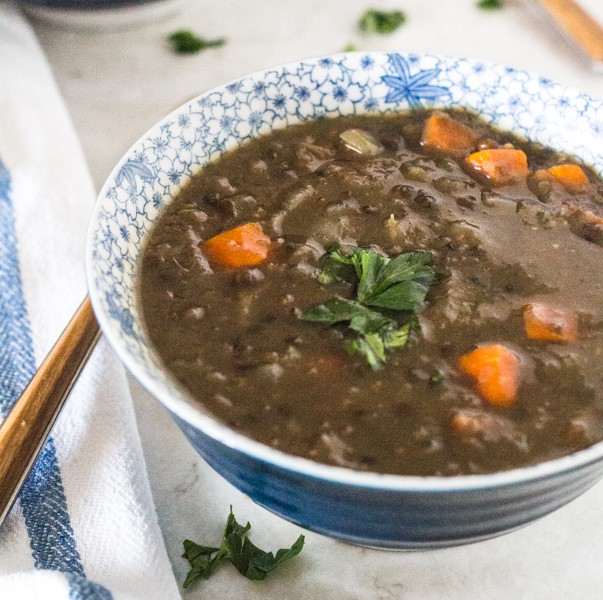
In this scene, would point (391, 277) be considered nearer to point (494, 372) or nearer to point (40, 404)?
point (494, 372)

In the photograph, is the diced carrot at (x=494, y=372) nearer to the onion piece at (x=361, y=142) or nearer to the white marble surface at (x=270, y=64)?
the white marble surface at (x=270, y=64)

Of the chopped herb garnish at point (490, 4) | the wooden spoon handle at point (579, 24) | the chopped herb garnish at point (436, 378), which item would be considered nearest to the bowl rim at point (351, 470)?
the chopped herb garnish at point (436, 378)

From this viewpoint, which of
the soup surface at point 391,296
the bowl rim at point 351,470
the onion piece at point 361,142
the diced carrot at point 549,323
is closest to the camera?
the bowl rim at point 351,470

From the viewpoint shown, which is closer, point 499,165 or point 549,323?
point 549,323

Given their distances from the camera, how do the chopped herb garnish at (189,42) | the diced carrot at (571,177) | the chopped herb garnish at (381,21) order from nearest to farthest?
the diced carrot at (571,177) < the chopped herb garnish at (189,42) < the chopped herb garnish at (381,21)

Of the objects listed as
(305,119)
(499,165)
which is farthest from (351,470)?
(305,119)

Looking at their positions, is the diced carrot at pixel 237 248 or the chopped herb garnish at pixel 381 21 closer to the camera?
the diced carrot at pixel 237 248

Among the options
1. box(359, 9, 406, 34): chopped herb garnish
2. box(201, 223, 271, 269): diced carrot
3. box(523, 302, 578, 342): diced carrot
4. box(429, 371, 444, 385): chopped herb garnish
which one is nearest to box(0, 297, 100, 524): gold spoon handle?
box(201, 223, 271, 269): diced carrot
